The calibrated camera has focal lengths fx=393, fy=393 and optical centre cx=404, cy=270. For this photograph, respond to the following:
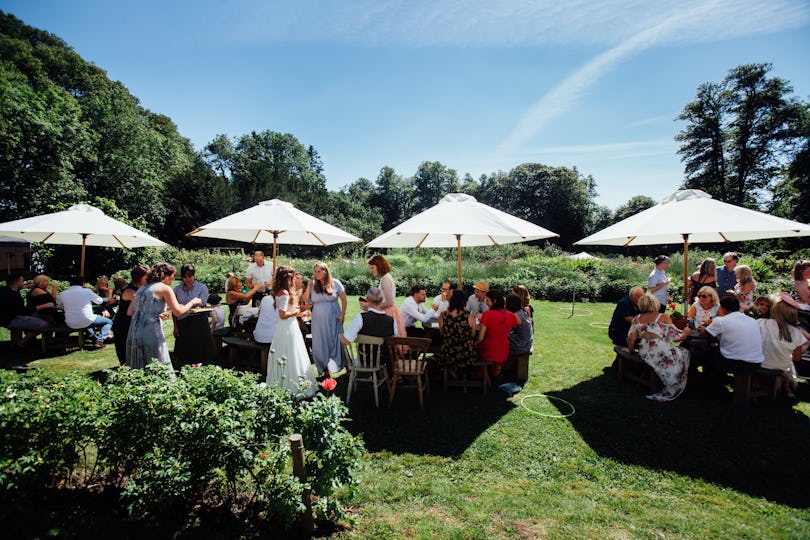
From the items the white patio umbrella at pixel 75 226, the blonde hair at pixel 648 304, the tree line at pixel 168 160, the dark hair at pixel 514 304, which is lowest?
the dark hair at pixel 514 304

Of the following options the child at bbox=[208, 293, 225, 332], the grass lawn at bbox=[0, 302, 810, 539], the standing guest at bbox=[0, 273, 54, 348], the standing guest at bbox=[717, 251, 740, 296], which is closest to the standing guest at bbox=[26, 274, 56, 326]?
the standing guest at bbox=[0, 273, 54, 348]

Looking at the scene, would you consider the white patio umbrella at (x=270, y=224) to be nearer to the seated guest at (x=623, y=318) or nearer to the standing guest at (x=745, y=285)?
the seated guest at (x=623, y=318)

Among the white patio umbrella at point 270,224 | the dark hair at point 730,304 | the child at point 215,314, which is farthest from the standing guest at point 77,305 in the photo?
the dark hair at point 730,304

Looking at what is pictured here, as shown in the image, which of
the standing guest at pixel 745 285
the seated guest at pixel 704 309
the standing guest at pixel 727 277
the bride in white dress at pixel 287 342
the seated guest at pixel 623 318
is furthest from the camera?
the standing guest at pixel 727 277

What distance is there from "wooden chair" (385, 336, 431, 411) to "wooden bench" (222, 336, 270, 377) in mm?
2063

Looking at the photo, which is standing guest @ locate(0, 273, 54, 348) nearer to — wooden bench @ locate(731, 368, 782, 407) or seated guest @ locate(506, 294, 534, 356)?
seated guest @ locate(506, 294, 534, 356)

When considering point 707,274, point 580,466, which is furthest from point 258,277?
point 707,274

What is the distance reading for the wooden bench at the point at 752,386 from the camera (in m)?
5.31

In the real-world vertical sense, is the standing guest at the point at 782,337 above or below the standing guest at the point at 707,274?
below

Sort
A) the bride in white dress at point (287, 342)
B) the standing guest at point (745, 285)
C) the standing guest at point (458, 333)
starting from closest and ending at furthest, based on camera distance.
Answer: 1. the bride in white dress at point (287, 342)
2. the standing guest at point (458, 333)
3. the standing guest at point (745, 285)

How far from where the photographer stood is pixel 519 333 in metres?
6.41

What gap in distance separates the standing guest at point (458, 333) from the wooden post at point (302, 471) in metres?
3.26

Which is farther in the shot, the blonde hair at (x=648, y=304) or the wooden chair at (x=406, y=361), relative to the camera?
the blonde hair at (x=648, y=304)

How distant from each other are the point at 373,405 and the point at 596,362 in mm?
4548
